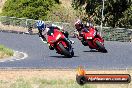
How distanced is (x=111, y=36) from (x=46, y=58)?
17.6 m

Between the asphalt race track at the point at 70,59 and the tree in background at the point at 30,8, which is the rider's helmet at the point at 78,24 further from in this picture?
the tree in background at the point at 30,8

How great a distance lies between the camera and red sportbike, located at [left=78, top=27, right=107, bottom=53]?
27.5 m

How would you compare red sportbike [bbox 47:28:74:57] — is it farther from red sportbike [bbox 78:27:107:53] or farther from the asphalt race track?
red sportbike [bbox 78:27:107:53]

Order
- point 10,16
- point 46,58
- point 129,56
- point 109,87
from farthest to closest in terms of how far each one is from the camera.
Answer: point 10,16 → point 129,56 → point 46,58 → point 109,87

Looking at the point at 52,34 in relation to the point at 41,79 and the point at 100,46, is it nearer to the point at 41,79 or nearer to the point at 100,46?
the point at 100,46

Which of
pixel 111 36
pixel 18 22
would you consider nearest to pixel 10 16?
pixel 18 22

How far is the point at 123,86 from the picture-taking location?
47.1 ft

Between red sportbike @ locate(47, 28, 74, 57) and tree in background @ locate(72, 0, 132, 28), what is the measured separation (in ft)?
60.9

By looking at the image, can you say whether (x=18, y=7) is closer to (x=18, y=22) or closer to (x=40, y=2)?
(x=40, y=2)

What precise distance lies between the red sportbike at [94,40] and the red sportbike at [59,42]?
9.38ft

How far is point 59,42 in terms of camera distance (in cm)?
2498

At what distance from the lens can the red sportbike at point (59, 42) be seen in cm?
2488

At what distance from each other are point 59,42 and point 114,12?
67.5 ft

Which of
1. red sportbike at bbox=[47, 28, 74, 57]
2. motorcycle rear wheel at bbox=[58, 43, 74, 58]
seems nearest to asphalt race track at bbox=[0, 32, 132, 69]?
motorcycle rear wheel at bbox=[58, 43, 74, 58]
